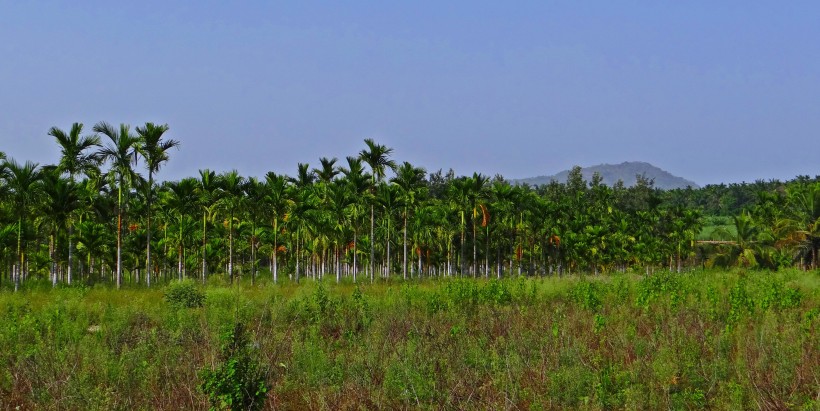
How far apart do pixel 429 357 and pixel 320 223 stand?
44036 mm

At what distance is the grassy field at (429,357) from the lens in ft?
39.4

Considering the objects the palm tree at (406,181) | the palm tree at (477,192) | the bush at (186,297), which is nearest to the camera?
the bush at (186,297)

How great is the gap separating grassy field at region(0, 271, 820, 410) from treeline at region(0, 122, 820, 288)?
66.9 ft

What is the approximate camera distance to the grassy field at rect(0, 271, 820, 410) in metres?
12.0

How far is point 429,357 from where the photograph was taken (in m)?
15.0

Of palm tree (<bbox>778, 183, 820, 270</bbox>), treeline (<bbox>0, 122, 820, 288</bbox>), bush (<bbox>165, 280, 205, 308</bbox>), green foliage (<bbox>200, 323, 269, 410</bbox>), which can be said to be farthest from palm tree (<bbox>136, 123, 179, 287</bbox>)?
palm tree (<bbox>778, 183, 820, 270</bbox>)

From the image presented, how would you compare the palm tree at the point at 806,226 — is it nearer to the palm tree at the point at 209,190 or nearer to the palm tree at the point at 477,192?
the palm tree at the point at 477,192

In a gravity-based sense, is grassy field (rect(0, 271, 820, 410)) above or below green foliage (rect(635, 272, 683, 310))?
below

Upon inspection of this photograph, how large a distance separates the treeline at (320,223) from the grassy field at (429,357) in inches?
803

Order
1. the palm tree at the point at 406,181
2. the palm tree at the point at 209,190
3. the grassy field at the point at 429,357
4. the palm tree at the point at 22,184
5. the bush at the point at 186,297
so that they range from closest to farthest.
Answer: the grassy field at the point at 429,357 → the bush at the point at 186,297 → the palm tree at the point at 22,184 → the palm tree at the point at 209,190 → the palm tree at the point at 406,181

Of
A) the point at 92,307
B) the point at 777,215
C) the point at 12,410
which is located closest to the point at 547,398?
the point at 12,410

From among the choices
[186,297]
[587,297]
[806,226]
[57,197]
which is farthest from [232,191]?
[806,226]

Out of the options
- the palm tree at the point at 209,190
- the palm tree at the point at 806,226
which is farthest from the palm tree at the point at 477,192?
the palm tree at the point at 806,226

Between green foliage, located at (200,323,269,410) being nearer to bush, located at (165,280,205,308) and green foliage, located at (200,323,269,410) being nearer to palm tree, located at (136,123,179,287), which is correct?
bush, located at (165,280,205,308)
